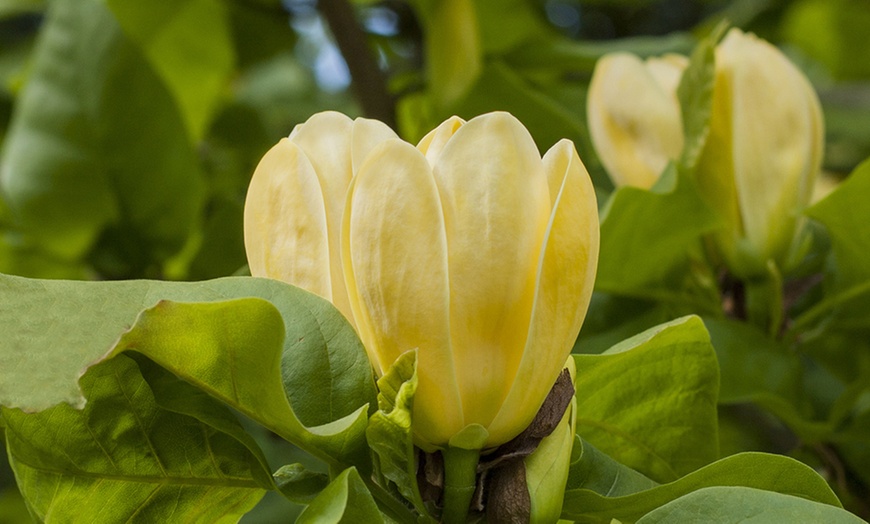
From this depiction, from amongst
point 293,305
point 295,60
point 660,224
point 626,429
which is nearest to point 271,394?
point 293,305

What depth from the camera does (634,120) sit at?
28.6 inches

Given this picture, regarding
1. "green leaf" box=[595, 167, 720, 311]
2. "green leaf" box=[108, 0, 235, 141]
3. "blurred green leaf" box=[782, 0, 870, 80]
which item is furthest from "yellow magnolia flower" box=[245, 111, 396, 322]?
"blurred green leaf" box=[782, 0, 870, 80]

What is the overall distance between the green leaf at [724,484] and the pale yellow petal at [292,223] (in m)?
0.13

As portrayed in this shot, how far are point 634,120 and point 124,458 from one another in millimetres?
450

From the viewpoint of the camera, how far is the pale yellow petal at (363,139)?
1.29ft

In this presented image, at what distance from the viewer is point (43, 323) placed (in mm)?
346

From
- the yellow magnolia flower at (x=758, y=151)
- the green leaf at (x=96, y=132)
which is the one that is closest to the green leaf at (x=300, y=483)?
the yellow magnolia flower at (x=758, y=151)

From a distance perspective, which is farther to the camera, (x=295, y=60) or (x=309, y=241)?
(x=295, y=60)

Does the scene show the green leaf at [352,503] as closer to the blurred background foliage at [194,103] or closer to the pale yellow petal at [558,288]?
the pale yellow petal at [558,288]

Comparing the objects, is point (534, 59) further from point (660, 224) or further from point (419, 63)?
point (660, 224)

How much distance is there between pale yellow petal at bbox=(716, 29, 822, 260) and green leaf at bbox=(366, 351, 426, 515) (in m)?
0.39

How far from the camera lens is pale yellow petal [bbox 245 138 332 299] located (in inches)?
15.4

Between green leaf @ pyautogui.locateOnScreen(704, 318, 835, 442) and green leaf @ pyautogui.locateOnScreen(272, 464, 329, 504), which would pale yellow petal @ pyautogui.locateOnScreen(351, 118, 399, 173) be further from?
green leaf @ pyautogui.locateOnScreen(704, 318, 835, 442)

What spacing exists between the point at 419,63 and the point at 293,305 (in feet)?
3.03
